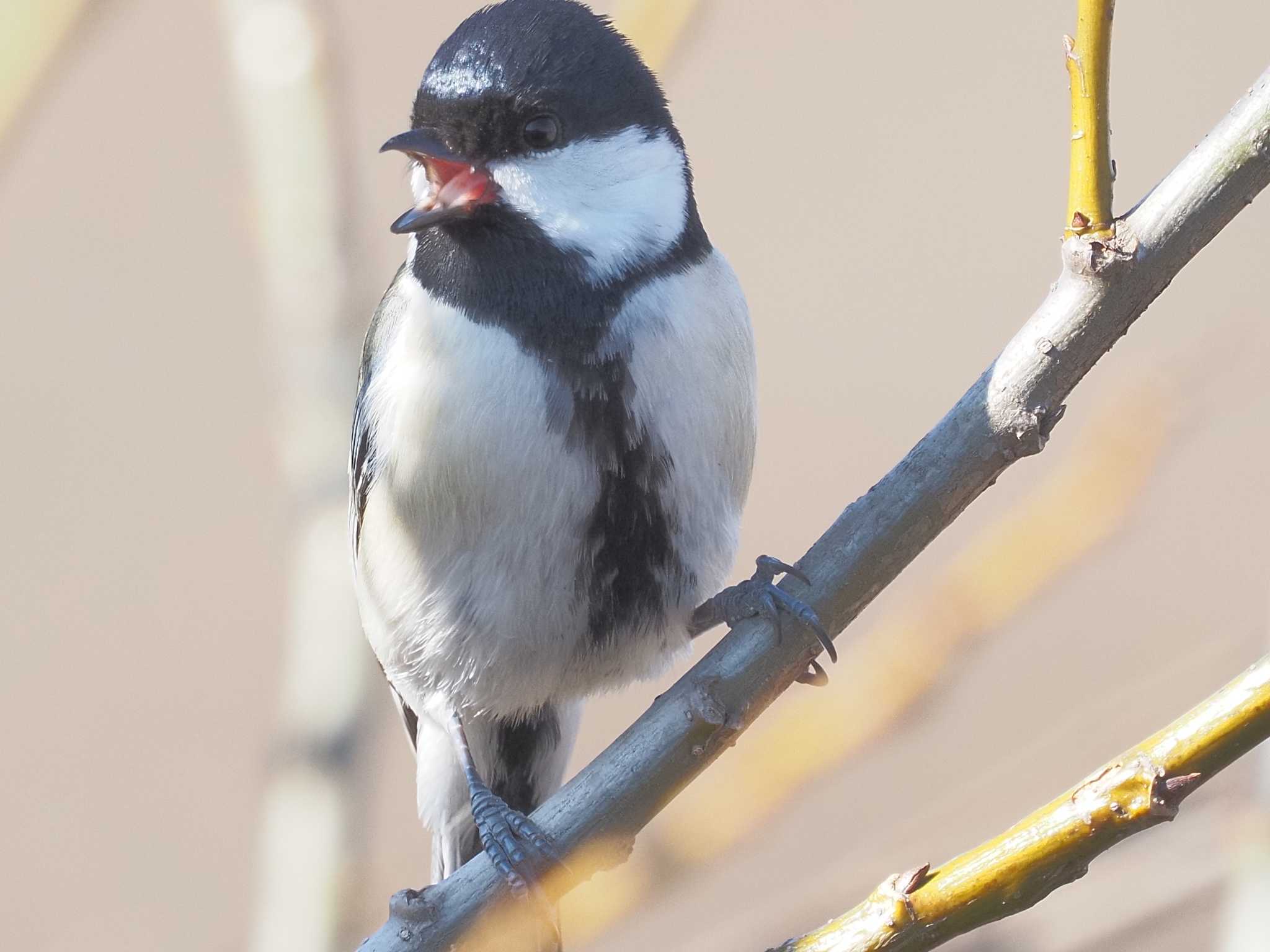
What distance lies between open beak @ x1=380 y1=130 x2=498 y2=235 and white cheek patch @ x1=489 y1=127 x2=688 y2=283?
0.05 feet

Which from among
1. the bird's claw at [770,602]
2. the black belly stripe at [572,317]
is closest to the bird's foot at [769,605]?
the bird's claw at [770,602]

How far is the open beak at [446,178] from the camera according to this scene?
1212 millimetres

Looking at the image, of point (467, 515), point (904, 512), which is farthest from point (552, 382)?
point (904, 512)

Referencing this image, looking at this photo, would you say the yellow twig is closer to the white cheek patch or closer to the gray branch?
the gray branch

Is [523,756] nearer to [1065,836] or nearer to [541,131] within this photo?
[541,131]

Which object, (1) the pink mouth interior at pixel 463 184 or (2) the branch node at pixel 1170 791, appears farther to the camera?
(1) the pink mouth interior at pixel 463 184

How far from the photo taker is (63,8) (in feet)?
3.37

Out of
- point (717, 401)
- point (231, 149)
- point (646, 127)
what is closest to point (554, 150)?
point (646, 127)

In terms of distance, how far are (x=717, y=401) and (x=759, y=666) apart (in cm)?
33

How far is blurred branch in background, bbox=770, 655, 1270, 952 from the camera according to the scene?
0.73 meters

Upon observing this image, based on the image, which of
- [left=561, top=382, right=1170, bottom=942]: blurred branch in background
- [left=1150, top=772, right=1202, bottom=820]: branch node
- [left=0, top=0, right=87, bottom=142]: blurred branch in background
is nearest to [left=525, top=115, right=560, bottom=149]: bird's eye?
[left=0, top=0, right=87, bottom=142]: blurred branch in background

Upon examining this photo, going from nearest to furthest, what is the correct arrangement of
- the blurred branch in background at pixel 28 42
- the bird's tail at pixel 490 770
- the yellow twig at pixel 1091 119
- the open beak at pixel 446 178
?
the yellow twig at pixel 1091 119 < the blurred branch in background at pixel 28 42 < the open beak at pixel 446 178 < the bird's tail at pixel 490 770

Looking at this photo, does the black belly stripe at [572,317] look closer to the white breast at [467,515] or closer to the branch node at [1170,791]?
the white breast at [467,515]

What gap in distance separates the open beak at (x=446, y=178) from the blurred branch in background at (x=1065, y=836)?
680mm
